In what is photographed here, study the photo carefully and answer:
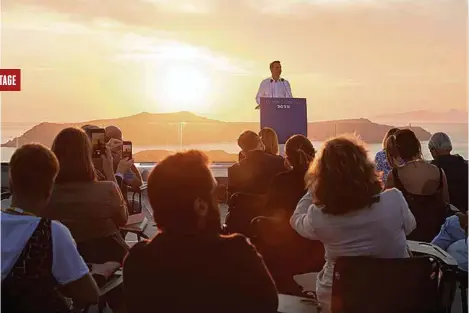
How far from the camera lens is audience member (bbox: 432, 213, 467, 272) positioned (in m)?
2.96

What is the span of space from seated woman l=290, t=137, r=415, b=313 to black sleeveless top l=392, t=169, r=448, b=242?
1.05 m

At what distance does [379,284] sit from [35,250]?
4.18ft

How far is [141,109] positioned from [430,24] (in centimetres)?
462

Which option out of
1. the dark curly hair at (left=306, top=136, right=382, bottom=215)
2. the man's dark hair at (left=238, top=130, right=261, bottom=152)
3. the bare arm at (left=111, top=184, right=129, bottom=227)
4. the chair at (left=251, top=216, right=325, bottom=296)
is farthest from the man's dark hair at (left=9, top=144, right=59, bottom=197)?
the man's dark hair at (left=238, top=130, right=261, bottom=152)

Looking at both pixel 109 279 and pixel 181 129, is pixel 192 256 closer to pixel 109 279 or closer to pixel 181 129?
pixel 109 279

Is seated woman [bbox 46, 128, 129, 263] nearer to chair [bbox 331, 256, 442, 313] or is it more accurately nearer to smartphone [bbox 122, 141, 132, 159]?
chair [bbox 331, 256, 442, 313]

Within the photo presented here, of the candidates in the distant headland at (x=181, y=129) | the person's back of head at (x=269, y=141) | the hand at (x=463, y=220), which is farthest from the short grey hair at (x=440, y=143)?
the distant headland at (x=181, y=129)

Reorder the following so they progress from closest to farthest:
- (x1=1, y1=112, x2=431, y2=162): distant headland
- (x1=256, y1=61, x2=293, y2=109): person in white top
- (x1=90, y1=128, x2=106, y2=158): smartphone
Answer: (x1=90, y1=128, x2=106, y2=158): smartphone → (x1=256, y1=61, x2=293, y2=109): person in white top → (x1=1, y1=112, x2=431, y2=162): distant headland

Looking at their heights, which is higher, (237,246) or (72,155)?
(72,155)

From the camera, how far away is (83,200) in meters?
2.88

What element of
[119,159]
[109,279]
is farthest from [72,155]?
[119,159]

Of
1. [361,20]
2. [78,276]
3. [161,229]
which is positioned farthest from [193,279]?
[361,20]

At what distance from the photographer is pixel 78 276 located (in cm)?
196

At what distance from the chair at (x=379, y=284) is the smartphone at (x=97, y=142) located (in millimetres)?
2223
